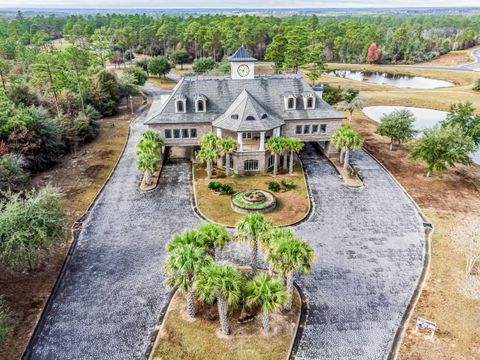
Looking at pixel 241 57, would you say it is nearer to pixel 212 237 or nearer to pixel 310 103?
pixel 310 103

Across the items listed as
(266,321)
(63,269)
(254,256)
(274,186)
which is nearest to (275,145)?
(274,186)

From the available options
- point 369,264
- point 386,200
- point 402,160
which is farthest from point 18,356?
point 402,160

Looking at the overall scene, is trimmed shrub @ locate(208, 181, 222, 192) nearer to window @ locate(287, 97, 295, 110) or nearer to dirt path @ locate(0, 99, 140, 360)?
dirt path @ locate(0, 99, 140, 360)

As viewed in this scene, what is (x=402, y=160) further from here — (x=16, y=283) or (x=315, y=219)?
(x=16, y=283)

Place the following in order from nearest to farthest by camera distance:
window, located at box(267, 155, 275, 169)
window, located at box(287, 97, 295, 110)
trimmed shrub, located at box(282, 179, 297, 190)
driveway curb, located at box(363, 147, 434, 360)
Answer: driveway curb, located at box(363, 147, 434, 360), trimmed shrub, located at box(282, 179, 297, 190), window, located at box(267, 155, 275, 169), window, located at box(287, 97, 295, 110)

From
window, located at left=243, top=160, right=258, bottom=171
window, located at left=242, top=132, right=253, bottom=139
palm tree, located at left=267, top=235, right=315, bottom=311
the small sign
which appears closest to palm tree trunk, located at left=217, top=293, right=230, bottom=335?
palm tree, located at left=267, top=235, right=315, bottom=311

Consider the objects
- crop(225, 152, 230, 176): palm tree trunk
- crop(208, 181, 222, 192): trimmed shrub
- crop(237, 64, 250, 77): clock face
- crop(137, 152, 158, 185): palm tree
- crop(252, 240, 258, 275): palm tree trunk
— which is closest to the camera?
crop(252, 240, 258, 275): palm tree trunk

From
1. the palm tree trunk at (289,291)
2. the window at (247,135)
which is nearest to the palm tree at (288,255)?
the palm tree trunk at (289,291)

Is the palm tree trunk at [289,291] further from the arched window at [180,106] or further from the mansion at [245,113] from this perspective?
the arched window at [180,106]
